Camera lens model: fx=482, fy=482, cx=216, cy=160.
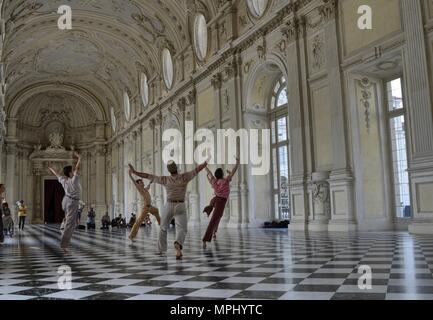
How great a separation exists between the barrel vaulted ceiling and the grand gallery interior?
12 cm

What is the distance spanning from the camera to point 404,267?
14.8 ft

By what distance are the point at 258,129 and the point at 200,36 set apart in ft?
20.2

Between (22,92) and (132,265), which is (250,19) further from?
(22,92)

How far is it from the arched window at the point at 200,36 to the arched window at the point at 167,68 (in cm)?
368

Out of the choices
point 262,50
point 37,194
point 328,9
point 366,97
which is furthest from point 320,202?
point 37,194

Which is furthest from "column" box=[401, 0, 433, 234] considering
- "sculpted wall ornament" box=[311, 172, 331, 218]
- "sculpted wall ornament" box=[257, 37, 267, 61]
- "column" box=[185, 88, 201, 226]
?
"column" box=[185, 88, 201, 226]

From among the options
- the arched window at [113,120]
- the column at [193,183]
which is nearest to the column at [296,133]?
the column at [193,183]

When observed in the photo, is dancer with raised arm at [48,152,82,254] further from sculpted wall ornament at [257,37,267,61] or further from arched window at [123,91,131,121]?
arched window at [123,91,131,121]

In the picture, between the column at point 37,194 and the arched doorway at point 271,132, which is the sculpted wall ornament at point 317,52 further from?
the column at point 37,194

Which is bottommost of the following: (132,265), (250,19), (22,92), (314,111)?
(132,265)
